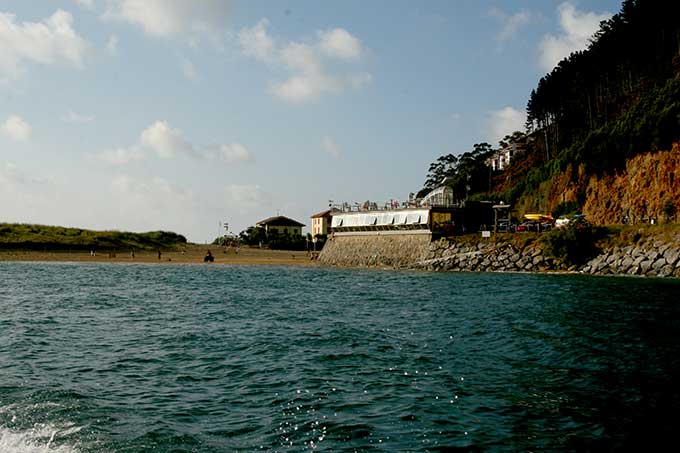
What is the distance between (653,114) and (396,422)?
57.2 metres

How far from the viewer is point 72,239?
10581 centimetres

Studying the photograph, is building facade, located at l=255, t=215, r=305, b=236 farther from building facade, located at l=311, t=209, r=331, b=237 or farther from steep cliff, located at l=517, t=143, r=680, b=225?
steep cliff, located at l=517, t=143, r=680, b=225

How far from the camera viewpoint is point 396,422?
10727 mm

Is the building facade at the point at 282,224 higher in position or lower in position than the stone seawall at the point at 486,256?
higher

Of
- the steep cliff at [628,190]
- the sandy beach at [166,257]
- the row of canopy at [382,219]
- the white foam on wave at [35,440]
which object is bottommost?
the white foam on wave at [35,440]

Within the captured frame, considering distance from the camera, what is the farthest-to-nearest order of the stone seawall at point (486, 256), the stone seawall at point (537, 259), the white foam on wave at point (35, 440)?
1. the stone seawall at point (486, 256)
2. the stone seawall at point (537, 259)
3. the white foam on wave at point (35, 440)

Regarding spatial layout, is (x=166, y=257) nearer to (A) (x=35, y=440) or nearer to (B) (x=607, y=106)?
(B) (x=607, y=106)

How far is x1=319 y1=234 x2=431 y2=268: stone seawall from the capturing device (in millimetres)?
64500

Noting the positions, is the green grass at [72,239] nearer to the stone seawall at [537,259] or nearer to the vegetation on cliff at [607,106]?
the vegetation on cliff at [607,106]

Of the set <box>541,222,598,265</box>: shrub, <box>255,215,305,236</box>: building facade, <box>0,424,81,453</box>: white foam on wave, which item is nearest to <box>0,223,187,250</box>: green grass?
<box>255,215,305,236</box>: building facade

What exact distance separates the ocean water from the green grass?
78.0m

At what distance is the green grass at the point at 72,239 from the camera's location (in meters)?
99.9

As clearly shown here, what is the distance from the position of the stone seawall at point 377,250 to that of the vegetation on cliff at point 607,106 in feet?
63.4

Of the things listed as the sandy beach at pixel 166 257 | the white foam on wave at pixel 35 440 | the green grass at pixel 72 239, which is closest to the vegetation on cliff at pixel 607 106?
the sandy beach at pixel 166 257
